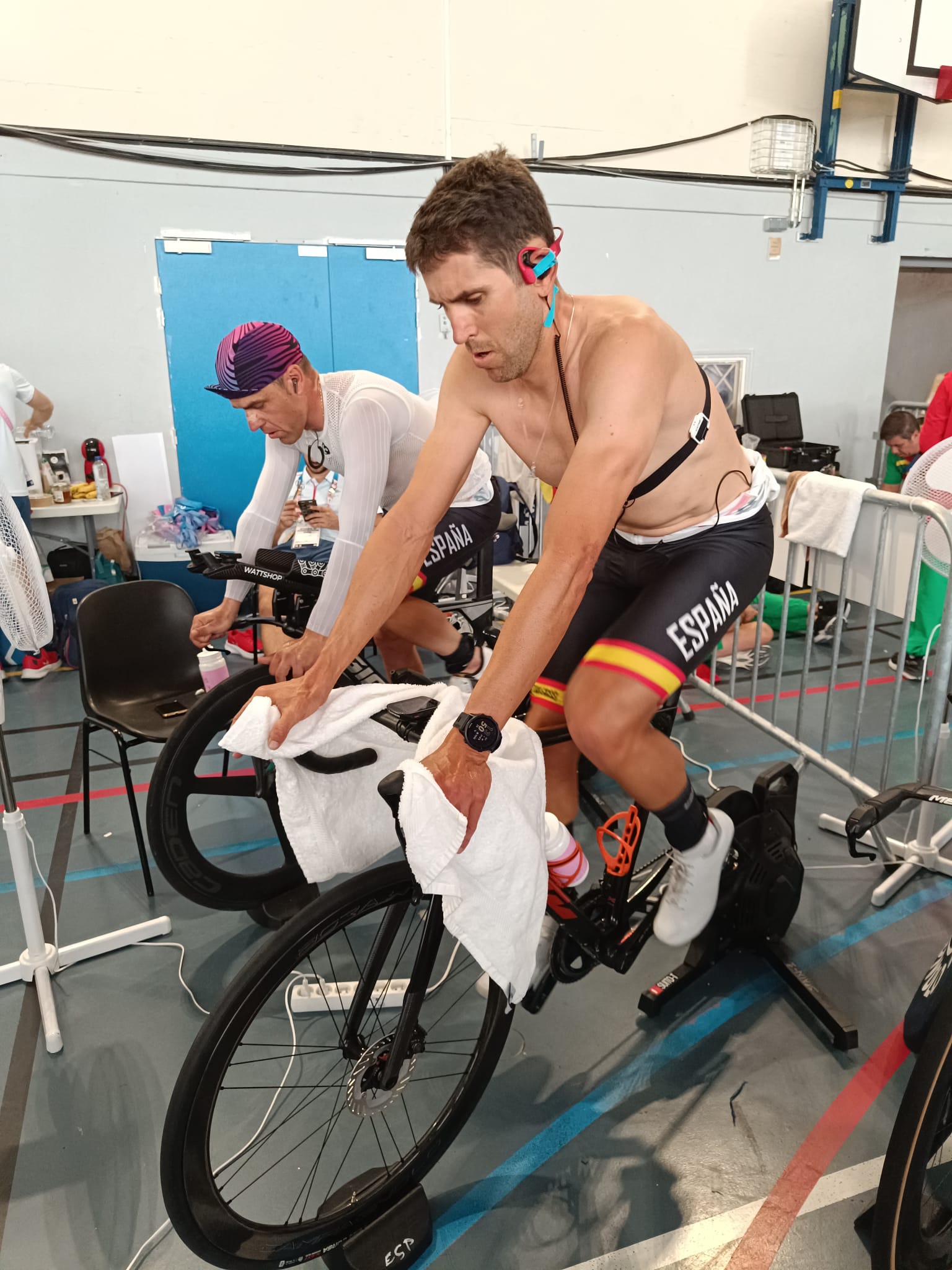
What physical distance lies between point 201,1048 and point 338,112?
5.99 metres

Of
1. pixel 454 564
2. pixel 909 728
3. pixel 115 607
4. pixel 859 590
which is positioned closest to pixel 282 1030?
pixel 115 607

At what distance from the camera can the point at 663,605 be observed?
1.79 m

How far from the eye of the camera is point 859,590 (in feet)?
9.84

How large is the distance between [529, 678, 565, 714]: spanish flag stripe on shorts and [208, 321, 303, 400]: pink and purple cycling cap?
4.16 ft

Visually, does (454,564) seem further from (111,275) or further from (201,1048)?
(111,275)

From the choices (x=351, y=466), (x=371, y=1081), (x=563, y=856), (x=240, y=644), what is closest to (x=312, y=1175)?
(x=371, y=1081)

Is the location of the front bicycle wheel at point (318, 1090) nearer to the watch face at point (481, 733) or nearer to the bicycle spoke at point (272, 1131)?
the bicycle spoke at point (272, 1131)

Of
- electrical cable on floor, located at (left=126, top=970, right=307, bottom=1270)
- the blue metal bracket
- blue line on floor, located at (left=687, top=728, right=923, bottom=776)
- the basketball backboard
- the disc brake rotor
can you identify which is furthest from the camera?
the blue metal bracket

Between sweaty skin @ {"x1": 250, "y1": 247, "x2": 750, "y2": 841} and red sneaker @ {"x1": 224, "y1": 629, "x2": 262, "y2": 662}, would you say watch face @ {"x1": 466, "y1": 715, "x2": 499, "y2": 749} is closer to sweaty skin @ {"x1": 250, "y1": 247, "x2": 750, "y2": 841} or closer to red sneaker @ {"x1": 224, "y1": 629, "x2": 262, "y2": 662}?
sweaty skin @ {"x1": 250, "y1": 247, "x2": 750, "y2": 841}

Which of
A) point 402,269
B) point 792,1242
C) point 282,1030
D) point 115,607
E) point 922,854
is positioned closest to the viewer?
point 792,1242

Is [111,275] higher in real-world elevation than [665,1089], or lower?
higher

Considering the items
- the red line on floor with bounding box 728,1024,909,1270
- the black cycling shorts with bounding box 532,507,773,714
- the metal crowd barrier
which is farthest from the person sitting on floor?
the red line on floor with bounding box 728,1024,909,1270

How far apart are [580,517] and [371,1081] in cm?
103

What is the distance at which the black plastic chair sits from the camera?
2.79 meters
